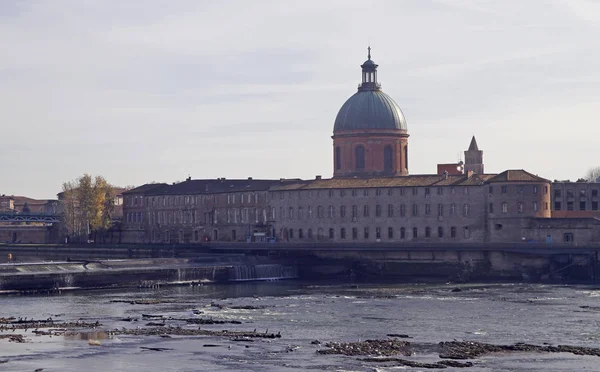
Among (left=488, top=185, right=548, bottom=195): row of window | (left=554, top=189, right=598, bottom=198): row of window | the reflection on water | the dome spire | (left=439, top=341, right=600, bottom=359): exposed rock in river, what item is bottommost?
(left=439, top=341, right=600, bottom=359): exposed rock in river

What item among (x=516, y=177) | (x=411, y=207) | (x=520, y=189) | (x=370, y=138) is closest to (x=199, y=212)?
(x=370, y=138)

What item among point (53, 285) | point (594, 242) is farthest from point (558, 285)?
point (53, 285)

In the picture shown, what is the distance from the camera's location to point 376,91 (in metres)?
136

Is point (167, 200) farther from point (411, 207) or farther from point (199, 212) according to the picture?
point (411, 207)

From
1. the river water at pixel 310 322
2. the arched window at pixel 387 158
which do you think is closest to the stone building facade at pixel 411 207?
the arched window at pixel 387 158

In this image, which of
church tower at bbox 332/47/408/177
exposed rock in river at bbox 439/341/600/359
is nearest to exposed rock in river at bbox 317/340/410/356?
exposed rock in river at bbox 439/341/600/359

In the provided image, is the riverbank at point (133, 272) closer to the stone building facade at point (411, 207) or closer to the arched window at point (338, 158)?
the stone building facade at point (411, 207)

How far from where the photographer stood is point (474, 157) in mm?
146125

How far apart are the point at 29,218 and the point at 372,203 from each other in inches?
2973

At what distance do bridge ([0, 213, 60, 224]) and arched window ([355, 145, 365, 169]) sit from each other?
54959 millimetres

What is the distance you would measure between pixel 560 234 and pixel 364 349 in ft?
174

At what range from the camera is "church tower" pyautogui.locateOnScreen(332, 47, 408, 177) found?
13188 centimetres

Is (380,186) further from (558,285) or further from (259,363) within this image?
(259,363)

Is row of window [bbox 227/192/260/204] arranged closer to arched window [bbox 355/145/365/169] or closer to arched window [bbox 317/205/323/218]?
arched window [bbox 317/205/323/218]
